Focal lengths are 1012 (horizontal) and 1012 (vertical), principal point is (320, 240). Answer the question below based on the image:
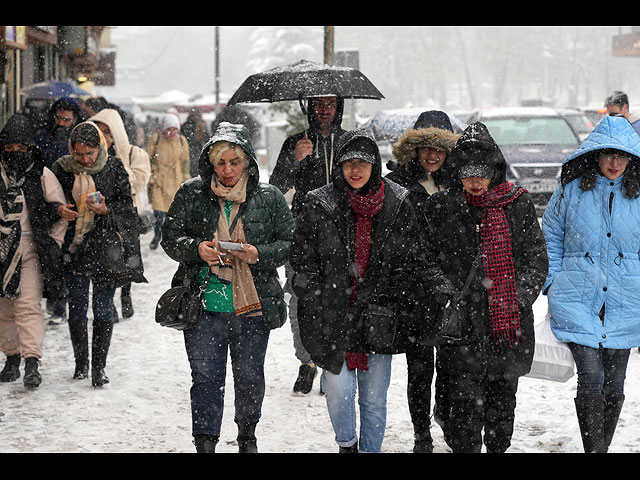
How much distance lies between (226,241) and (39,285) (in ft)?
8.83

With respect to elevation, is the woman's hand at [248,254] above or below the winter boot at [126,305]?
above

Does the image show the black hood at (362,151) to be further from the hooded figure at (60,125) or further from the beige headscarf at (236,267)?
the hooded figure at (60,125)

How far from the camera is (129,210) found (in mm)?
7605

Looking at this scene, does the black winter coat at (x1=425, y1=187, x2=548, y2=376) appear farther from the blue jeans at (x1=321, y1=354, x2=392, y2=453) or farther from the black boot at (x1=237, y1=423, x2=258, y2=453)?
the black boot at (x1=237, y1=423, x2=258, y2=453)

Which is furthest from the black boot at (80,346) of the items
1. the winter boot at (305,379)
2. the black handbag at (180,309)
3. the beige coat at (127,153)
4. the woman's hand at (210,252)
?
the woman's hand at (210,252)

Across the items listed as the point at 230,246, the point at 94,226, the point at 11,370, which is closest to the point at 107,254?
the point at 94,226

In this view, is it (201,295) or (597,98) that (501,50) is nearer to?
(597,98)

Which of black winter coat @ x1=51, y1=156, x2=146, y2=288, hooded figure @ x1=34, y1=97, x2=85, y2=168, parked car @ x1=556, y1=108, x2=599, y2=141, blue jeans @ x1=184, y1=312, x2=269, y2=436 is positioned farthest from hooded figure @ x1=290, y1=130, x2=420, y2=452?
parked car @ x1=556, y1=108, x2=599, y2=141

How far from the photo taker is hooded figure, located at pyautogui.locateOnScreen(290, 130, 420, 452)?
5.07m

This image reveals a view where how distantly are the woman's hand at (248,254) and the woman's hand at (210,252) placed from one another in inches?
3.0

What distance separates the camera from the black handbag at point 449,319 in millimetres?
5035

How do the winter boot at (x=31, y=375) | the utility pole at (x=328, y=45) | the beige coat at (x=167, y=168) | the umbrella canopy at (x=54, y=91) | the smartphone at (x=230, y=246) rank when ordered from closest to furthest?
1. the smartphone at (x=230, y=246)
2. the winter boot at (x=31, y=375)
3. the utility pole at (x=328, y=45)
4. the umbrella canopy at (x=54, y=91)
5. the beige coat at (x=167, y=168)

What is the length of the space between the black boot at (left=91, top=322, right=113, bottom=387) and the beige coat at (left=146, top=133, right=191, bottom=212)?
694cm

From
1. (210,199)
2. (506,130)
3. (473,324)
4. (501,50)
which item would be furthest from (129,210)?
(501,50)
